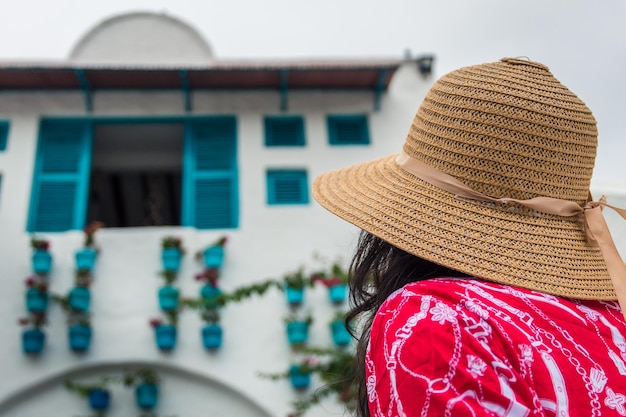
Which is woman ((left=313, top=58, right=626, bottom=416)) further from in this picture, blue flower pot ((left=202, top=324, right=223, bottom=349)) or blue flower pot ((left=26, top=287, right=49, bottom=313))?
blue flower pot ((left=26, top=287, right=49, bottom=313))

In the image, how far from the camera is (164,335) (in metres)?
6.05

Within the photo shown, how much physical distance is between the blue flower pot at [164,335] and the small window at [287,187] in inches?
59.9

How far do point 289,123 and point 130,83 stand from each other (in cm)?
162

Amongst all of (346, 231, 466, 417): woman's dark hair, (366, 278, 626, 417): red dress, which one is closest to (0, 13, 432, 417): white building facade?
(346, 231, 466, 417): woman's dark hair

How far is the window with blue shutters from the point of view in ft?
22.1

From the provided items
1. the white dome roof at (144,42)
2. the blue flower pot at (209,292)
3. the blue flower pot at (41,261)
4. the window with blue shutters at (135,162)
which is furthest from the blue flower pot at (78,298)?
the white dome roof at (144,42)

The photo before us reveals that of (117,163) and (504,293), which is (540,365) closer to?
(504,293)

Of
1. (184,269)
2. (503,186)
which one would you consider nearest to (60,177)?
(184,269)

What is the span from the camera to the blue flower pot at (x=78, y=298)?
609 centimetres

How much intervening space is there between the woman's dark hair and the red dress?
16 centimetres

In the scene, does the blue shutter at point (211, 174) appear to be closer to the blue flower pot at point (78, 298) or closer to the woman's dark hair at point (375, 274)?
the blue flower pot at point (78, 298)

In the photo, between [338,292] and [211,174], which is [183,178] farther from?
[338,292]

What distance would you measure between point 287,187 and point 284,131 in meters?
0.64

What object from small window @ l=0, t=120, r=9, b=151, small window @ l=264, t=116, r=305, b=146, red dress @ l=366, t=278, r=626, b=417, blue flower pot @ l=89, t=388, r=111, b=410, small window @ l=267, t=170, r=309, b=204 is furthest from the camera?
small window @ l=264, t=116, r=305, b=146
